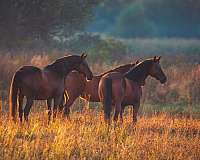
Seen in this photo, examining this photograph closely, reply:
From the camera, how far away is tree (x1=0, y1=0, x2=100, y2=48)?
91.7ft

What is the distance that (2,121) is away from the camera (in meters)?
10.2

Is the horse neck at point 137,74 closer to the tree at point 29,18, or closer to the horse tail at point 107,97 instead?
the horse tail at point 107,97

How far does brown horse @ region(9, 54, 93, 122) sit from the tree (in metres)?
16.7

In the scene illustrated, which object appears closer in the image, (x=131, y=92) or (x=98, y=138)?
(x=98, y=138)

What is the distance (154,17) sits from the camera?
2539 inches

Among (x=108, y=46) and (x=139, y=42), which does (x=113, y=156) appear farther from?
(x=139, y=42)

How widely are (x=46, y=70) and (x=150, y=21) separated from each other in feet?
176

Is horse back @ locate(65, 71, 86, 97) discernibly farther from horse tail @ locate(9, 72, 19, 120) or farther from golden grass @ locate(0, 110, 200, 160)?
horse tail @ locate(9, 72, 19, 120)

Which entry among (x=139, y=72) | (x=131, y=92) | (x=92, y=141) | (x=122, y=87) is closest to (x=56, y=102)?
(x=122, y=87)

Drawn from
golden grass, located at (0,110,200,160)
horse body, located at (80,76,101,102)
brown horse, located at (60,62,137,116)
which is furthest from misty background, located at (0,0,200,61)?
golden grass, located at (0,110,200,160)

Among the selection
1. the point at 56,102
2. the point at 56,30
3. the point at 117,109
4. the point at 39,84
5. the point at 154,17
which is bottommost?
the point at 117,109

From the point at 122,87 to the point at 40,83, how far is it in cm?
162

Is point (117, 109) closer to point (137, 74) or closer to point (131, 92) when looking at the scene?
point (131, 92)

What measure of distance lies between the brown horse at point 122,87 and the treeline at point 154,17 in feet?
145
